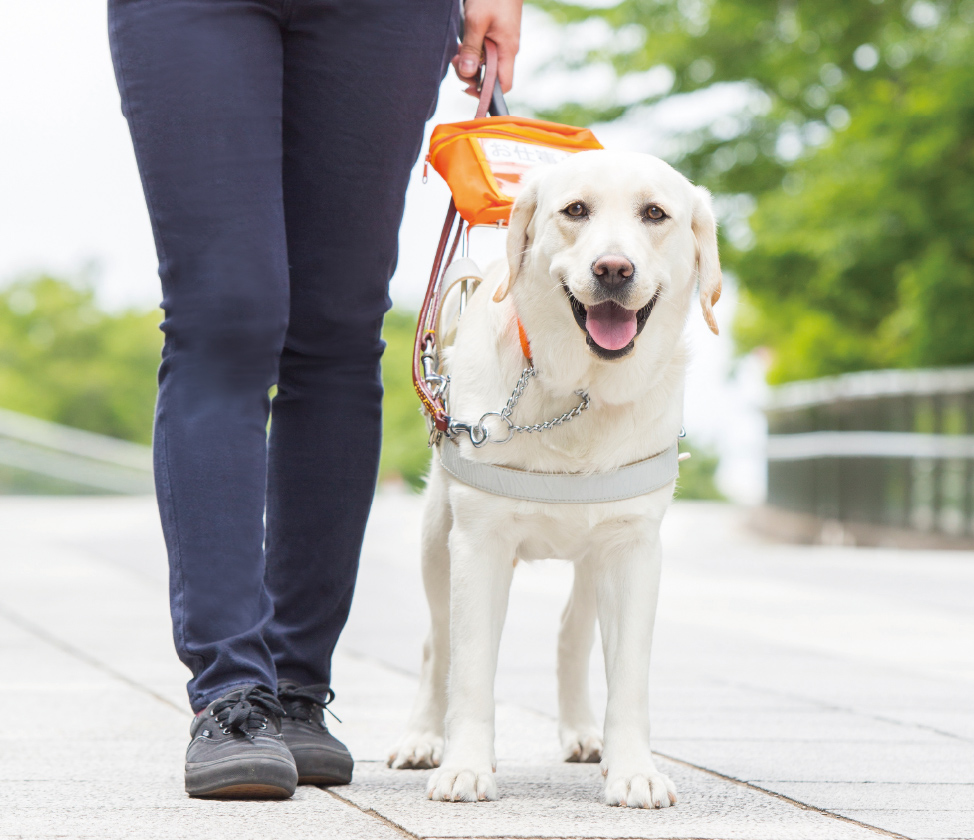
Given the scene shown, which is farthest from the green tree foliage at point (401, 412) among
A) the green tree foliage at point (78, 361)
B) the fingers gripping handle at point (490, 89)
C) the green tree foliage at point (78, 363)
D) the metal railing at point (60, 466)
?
the fingers gripping handle at point (490, 89)

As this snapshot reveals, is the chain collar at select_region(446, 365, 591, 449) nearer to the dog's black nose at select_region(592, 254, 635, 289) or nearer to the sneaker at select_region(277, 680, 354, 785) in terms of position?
the dog's black nose at select_region(592, 254, 635, 289)

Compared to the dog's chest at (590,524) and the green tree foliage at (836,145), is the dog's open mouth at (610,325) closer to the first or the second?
the dog's chest at (590,524)

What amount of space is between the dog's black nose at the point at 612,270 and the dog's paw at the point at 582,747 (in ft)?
3.63

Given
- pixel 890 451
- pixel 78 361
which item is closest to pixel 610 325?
pixel 890 451

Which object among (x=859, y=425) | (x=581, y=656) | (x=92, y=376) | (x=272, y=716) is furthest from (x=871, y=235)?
(x=92, y=376)

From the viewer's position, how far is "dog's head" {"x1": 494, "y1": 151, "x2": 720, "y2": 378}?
2754 millimetres

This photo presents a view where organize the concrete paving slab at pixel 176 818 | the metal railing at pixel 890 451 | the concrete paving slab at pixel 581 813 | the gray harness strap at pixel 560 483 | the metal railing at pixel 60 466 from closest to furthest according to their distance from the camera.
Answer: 1. the concrete paving slab at pixel 176 818
2. the concrete paving slab at pixel 581 813
3. the gray harness strap at pixel 560 483
4. the metal railing at pixel 890 451
5. the metal railing at pixel 60 466

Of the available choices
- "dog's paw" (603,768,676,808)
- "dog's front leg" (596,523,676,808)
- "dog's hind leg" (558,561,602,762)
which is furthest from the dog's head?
"dog's paw" (603,768,676,808)

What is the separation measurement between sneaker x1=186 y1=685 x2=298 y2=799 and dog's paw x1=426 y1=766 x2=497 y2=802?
27cm

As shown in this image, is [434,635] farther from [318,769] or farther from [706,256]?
[706,256]

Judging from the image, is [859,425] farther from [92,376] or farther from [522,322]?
[92,376]

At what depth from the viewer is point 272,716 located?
2645 mm

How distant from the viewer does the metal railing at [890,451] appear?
12.5 meters

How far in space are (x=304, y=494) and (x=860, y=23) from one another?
1316 centimetres
